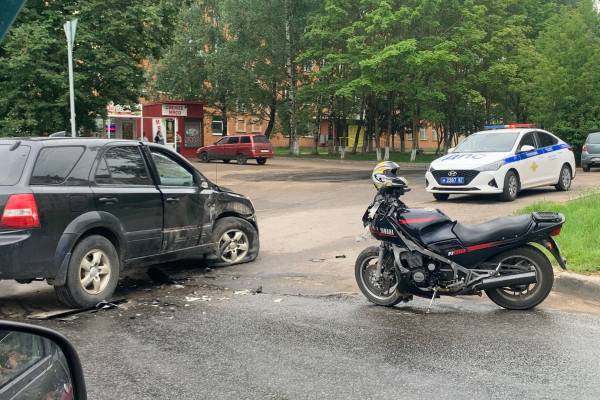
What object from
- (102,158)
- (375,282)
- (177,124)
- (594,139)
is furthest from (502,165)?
(177,124)

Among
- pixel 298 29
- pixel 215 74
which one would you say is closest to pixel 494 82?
pixel 298 29

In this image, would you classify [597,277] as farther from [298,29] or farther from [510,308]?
[298,29]

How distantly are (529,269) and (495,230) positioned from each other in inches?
19.9

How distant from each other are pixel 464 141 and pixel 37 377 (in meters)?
15.4

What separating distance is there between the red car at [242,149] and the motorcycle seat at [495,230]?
98.2 ft

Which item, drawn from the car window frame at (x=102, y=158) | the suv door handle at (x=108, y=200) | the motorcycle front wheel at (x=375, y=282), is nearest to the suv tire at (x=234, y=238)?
the car window frame at (x=102, y=158)

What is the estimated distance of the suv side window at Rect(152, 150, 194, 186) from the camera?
779cm

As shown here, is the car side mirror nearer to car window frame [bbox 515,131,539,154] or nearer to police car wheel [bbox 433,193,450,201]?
car window frame [bbox 515,131,539,154]

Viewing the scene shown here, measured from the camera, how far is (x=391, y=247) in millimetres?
6355

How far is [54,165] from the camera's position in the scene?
637 cm

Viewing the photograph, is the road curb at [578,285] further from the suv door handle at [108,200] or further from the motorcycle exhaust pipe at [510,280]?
the suv door handle at [108,200]

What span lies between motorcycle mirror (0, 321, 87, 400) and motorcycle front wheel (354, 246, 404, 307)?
474 centimetres

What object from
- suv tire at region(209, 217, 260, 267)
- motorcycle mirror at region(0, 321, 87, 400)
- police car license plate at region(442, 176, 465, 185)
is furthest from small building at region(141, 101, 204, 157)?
motorcycle mirror at region(0, 321, 87, 400)

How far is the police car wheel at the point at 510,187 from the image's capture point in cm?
1435
